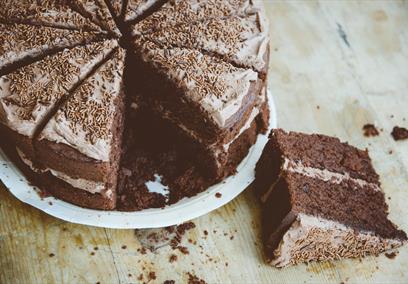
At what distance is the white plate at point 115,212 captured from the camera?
3.73 metres

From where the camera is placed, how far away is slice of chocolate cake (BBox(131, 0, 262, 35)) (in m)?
4.01

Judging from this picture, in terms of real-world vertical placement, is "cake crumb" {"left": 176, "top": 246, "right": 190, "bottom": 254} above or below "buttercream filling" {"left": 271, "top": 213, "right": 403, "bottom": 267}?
above

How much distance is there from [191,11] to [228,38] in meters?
0.37

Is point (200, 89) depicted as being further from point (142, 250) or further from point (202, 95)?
point (142, 250)

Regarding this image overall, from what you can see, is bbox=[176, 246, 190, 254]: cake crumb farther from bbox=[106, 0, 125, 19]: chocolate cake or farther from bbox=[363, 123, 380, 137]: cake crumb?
bbox=[363, 123, 380, 137]: cake crumb

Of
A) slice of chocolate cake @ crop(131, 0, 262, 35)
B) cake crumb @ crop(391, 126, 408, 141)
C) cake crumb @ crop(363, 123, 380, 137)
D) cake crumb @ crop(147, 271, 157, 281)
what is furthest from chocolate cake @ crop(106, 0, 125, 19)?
cake crumb @ crop(391, 126, 408, 141)

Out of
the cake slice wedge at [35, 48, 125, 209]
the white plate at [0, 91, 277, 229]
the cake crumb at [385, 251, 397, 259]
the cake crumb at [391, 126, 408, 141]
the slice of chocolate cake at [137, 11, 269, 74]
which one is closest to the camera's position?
the cake slice wedge at [35, 48, 125, 209]

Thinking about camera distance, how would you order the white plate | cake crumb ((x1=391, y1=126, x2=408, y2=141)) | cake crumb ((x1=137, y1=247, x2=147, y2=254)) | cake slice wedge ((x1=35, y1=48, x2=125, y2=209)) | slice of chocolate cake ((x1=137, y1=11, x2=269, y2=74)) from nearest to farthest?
cake slice wedge ((x1=35, y1=48, x2=125, y2=209)), the white plate, slice of chocolate cake ((x1=137, y1=11, x2=269, y2=74)), cake crumb ((x1=137, y1=247, x2=147, y2=254)), cake crumb ((x1=391, y1=126, x2=408, y2=141))

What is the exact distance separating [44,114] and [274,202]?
1651mm

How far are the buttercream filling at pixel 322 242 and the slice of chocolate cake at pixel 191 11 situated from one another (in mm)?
1478

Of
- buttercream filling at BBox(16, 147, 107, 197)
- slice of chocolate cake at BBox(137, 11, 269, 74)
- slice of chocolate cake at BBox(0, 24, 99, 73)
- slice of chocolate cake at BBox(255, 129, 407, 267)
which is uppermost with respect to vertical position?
slice of chocolate cake at BBox(0, 24, 99, 73)

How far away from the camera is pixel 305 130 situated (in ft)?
15.4

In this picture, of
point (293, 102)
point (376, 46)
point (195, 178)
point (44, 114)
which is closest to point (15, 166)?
point (44, 114)

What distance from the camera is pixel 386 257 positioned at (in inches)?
164
